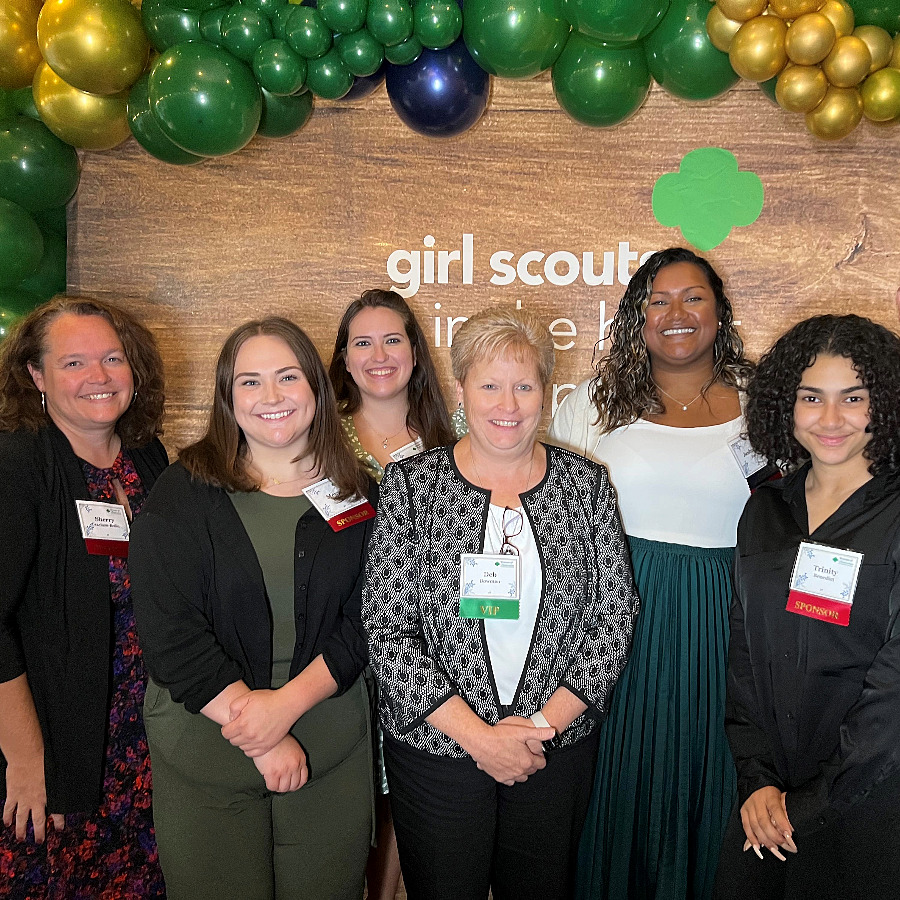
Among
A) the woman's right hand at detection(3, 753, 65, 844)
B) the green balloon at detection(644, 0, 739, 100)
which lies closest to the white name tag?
the green balloon at detection(644, 0, 739, 100)

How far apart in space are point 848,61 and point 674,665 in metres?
1.83

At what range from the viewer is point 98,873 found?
2201mm

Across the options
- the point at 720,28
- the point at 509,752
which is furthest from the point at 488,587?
the point at 720,28

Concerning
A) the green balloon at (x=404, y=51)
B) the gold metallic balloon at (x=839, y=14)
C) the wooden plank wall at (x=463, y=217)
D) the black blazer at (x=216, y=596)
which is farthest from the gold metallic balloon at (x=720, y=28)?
the black blazer at (x=216, y=596)

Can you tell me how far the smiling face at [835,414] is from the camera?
183cm

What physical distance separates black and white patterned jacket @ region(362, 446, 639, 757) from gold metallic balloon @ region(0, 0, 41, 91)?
81.4 inches

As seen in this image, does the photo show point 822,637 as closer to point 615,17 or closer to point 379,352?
point 379,352

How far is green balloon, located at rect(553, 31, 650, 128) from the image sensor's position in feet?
8.57

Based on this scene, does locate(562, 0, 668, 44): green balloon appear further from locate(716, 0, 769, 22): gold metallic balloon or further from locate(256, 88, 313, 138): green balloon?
locate(256, 88, 313, 138): green balloon

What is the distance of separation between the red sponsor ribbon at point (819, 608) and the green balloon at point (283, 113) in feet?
7.54

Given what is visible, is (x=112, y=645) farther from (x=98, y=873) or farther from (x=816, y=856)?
(x=816, y=856)

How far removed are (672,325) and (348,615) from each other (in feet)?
4.13

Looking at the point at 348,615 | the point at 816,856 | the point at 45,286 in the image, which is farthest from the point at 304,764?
the point at 45,286

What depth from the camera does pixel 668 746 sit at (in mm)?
2270
